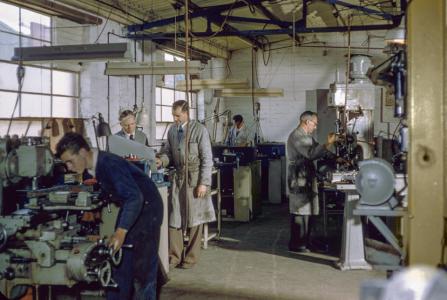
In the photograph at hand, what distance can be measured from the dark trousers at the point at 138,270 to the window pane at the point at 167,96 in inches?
189

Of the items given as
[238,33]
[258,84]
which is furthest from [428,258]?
[258,84]

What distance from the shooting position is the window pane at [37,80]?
4.99 metres

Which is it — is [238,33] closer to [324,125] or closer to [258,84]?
[324,125]

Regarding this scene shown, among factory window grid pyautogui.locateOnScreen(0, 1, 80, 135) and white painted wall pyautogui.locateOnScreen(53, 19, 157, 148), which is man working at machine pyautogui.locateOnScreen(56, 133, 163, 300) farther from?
white painted wall pyautogui.locateOnScreen(53, 19, 157, 148)

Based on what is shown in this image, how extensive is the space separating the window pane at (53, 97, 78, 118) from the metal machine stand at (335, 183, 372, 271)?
3.07 m

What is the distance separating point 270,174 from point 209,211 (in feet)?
11.4

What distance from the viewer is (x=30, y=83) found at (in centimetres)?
503

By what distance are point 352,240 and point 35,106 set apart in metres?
3.23

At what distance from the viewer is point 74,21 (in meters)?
5.50

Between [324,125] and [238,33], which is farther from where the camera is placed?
[324,125]

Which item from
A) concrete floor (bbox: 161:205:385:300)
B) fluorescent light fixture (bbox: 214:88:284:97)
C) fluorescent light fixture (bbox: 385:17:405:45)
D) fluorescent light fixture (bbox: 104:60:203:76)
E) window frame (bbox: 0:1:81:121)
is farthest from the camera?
fluorescent light fixture (bbox: 214:88:284:97)

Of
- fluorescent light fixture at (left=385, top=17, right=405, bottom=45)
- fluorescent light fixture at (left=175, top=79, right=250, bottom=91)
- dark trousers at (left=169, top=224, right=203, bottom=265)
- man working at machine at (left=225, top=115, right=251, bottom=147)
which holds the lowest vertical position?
dark trousers at (left=169, top=224, right=203, bottom=265)

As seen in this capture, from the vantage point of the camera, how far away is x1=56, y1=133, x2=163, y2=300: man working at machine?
263cm

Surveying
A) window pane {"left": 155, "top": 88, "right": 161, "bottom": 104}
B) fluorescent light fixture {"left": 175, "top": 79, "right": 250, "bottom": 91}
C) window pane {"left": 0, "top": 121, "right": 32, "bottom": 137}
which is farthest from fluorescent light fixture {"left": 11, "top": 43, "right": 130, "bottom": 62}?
window pane {"left": 155, "top": 88, "right": 161, "bottom": 104}
